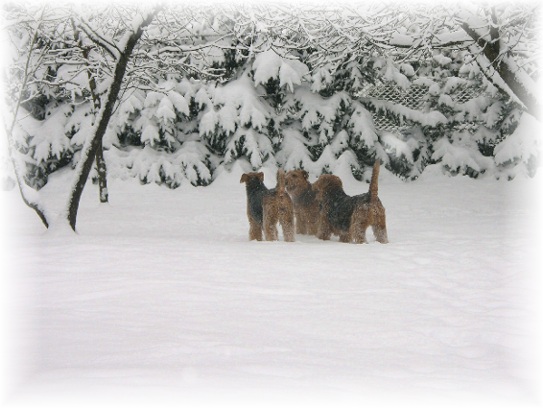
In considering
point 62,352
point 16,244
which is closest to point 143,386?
point 62,352

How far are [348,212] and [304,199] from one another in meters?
1.03

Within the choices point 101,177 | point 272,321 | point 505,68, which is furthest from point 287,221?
point 101,177

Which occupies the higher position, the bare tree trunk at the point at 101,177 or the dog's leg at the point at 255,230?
the bare tree trunk at the point at 101,177

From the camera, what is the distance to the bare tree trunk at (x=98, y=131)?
7.40m

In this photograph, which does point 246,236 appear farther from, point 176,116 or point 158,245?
point 176,116

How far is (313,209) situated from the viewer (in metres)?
8.15

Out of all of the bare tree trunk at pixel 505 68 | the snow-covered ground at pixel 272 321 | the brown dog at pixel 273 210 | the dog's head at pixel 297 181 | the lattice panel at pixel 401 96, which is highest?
the lattice panel at pixel 401 96

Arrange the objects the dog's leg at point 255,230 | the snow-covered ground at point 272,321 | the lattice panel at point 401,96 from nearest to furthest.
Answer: the snow-covered ground at point 272,321, the dog's leg at point 255,230, the lattice panel at point 401,96

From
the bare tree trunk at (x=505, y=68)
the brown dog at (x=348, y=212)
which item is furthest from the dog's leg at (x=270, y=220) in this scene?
the bare tree trunk at (x=505, y=68)

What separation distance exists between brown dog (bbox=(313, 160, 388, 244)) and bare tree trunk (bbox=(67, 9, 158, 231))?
294 cm

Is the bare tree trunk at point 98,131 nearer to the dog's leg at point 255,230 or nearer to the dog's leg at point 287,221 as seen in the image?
the dog's leg at point 255,230

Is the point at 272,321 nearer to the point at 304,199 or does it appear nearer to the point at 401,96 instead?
the point at 304,199

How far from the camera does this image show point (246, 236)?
8.55 m

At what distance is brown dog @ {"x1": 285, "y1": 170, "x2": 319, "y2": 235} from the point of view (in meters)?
8.15
